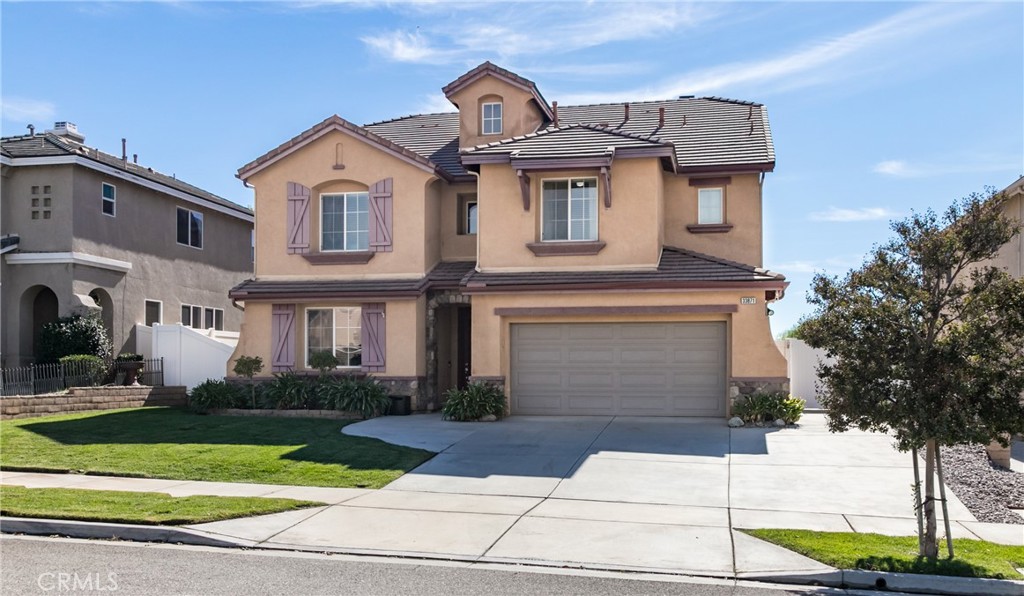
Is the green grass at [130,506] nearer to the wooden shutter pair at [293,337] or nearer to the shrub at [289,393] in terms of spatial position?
the shrub at [289,393]

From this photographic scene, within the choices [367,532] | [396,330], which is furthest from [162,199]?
[367,532]

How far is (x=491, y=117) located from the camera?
77.2 feet

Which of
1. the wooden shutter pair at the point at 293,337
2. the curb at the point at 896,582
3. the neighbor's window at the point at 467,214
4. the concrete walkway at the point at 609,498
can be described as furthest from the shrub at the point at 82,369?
the curb at the point at 896,582

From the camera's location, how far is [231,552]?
894cm

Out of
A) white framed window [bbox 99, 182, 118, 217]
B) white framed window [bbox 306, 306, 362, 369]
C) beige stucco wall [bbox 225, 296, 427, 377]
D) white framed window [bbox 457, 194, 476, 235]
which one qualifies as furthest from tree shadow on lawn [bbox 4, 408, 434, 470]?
white framed window [bbox 99, 182, 118, 217]

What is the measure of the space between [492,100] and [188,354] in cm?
1069

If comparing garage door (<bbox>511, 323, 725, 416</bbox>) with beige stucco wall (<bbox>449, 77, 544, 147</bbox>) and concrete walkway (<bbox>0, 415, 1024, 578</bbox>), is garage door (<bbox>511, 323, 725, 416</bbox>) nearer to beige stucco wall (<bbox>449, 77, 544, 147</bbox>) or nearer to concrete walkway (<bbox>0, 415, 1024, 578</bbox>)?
concrete walkway (<bbox>0, 415, 1024, 578</bbox>)

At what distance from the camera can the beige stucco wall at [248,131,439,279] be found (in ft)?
69.2

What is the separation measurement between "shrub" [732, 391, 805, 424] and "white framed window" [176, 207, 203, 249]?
62.0 ft

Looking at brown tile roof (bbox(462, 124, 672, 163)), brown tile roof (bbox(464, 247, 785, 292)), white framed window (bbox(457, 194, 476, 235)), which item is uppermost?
brown tile roof (bbox(462, 124, 672, 163))

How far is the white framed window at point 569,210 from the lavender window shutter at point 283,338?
21.2 feet

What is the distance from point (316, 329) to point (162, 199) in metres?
9.30

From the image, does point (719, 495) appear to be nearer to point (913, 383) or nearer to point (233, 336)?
point (913, 383)

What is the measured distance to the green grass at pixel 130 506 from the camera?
9.98m
